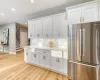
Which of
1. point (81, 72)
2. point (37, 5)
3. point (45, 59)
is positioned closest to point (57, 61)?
point (45, 59)

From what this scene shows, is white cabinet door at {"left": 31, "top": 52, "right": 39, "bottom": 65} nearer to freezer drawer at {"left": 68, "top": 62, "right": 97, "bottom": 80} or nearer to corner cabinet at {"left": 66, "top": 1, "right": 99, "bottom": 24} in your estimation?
freezer drawer at {"left": 68, "top": 62, "right": 97, "bottom": 80}

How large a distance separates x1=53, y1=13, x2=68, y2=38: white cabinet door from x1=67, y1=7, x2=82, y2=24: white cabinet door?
59 centimetres

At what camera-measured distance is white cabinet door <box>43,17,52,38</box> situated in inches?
153

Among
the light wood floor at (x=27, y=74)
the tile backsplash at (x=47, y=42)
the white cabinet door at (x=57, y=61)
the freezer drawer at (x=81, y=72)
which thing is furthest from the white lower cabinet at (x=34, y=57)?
the freezer drawer at (x=81, y=72)

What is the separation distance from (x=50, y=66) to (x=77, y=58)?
4.57ft

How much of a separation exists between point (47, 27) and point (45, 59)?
5.01ft

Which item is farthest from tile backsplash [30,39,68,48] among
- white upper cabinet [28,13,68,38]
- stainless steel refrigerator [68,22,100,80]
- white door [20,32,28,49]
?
white door [20,32,28,49]

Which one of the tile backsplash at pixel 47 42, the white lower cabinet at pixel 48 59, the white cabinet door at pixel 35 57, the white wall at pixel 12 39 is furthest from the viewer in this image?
the white wall at pixel 12 39

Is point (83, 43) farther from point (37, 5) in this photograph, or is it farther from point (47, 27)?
point (37, 5)

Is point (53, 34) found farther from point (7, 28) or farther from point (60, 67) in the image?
point (7, 28)

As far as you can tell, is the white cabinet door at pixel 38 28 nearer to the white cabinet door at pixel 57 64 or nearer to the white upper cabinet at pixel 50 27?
the white upper cabinet at pixel 50 27

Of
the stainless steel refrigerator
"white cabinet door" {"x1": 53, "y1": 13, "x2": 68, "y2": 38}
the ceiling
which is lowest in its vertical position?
the stainless steel refrigerator

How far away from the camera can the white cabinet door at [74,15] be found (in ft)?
8.73

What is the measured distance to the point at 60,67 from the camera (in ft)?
10.5
